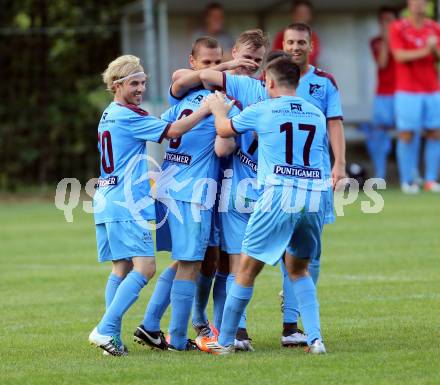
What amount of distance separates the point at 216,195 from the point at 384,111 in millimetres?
13091

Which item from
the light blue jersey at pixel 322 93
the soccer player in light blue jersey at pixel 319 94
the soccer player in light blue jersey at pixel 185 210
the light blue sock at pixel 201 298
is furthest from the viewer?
the light blue jersey at pixel 322 93

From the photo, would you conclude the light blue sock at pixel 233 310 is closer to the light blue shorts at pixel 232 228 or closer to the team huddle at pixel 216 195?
the team huddle at pixel 216 195

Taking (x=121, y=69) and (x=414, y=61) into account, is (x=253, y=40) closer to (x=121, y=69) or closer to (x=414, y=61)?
(x=121, y=69)

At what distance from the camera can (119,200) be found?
746 centimetres

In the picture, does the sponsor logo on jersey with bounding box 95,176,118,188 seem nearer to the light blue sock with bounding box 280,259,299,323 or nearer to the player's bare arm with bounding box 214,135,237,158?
the player's bare arm with bounding box 214,135,237,158

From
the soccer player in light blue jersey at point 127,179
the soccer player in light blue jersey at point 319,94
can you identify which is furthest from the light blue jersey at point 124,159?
the soccer player in light blue jersey at point 319,94

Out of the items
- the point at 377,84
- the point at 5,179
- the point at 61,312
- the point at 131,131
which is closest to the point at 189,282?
the point at 131,131

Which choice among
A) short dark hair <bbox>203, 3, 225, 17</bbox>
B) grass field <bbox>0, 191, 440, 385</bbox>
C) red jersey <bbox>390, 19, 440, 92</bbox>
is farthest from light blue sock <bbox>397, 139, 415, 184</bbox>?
short dark hair <bbox>203, 3, 225, 17</bbox>

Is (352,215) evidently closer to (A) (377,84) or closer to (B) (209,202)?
(A) (377,84)

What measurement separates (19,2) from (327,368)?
666 inches

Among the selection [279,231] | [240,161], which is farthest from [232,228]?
[279,231]

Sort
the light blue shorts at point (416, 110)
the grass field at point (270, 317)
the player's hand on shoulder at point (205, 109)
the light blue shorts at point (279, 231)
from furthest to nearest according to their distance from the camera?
the light blue shorts at point (416, 110) < the player's hand on shoulder at point (205, 109) < the light blue shorts at point (279, 231) < the grass field at point (270, 317)

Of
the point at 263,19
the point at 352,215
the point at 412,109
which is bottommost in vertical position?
the point at 352,215

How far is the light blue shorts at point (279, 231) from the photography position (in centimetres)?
705
